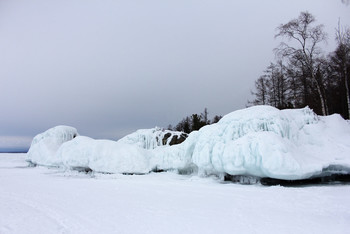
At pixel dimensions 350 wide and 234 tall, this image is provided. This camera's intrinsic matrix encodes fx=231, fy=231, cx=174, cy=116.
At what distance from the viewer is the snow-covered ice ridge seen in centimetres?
757

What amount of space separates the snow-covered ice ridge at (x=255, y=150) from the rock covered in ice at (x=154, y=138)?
2790mm

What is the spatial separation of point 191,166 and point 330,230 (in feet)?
28.1

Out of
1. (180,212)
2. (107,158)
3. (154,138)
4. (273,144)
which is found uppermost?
(154,138)

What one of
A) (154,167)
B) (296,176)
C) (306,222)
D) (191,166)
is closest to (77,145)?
(154,167)

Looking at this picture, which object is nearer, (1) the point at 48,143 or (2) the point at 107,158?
(2) the point at 107,158

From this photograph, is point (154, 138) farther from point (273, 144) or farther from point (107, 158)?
point (273, 144)

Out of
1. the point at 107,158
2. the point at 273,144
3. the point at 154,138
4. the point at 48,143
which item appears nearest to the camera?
the point at 273,144

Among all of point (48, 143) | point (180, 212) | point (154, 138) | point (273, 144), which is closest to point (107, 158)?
point (154, 138)

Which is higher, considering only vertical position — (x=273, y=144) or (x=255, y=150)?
(x=273, y=144)

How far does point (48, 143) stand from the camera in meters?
19.0

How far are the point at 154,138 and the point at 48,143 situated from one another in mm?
9207

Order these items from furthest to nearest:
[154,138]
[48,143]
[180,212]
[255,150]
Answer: [48,143] → [154,138] → [255,150] → [180,212]

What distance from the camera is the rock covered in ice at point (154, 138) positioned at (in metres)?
16.5

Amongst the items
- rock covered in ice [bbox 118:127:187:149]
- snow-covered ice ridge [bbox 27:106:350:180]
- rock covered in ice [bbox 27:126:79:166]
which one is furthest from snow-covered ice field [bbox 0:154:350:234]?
rock covered in ice [bbox 27:126:79:166]
